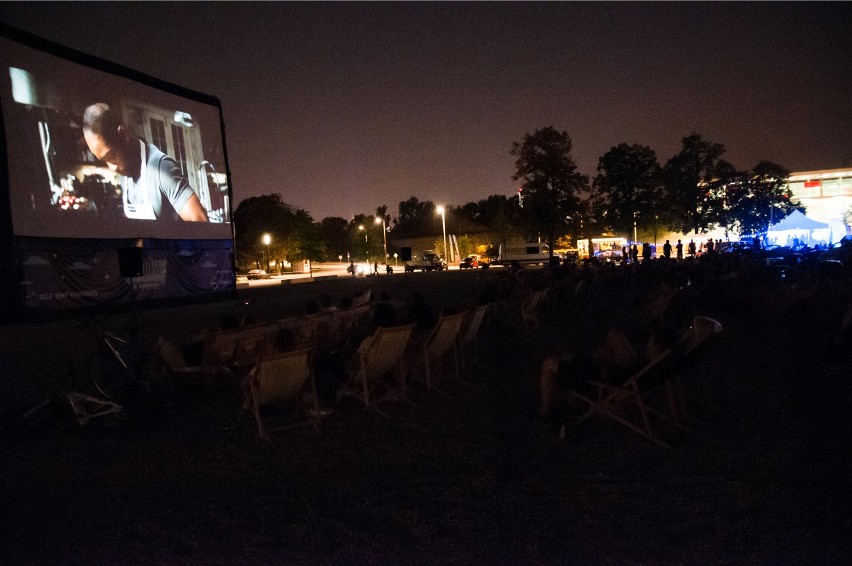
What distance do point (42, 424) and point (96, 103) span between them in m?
15.0

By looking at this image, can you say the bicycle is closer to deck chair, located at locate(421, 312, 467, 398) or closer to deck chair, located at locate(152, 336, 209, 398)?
deck chair, located at locate(152, 336, 209, 398)

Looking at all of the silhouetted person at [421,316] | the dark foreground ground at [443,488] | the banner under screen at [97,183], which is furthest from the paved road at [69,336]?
the dark foreground ground at [443,488]

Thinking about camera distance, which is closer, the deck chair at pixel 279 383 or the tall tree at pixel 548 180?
the deck chair at pixel 279 383

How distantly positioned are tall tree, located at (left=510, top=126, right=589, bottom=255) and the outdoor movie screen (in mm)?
18351

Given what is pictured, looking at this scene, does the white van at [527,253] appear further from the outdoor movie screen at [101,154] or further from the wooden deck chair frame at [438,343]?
the wooden deck chair frame at [438,343]

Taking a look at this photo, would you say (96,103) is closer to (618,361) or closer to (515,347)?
(515,347)

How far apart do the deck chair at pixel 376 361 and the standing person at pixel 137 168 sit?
14997 millimetres

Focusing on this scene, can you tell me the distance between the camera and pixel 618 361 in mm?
4824

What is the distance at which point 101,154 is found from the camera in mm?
17203

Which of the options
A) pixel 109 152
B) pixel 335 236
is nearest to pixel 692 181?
pixel 109 152

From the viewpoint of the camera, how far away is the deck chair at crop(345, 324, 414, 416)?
5.04 metres

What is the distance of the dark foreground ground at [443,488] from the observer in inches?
112

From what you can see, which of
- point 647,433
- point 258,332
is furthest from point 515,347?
point 647,433

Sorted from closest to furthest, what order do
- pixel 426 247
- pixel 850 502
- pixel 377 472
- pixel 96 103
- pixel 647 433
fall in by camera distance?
pixel 850 502 < pixel 377 472 < pixel 647 433 < pixel 96 103 < pixel 426 247
